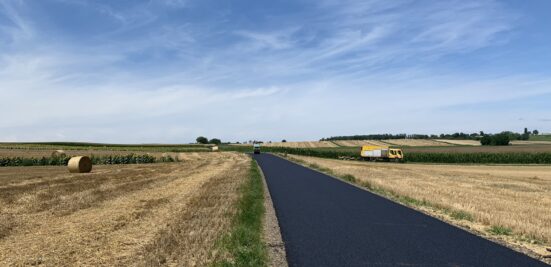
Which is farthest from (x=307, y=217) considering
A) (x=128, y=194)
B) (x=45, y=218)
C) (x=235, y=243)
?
(x=128, y=194)

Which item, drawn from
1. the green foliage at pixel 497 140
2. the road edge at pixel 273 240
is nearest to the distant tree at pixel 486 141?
the green foliage at pixel 497 140

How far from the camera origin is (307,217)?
14.4 metres

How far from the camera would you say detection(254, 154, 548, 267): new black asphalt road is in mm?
8945

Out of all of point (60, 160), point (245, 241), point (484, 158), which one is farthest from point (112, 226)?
point (484, 158)

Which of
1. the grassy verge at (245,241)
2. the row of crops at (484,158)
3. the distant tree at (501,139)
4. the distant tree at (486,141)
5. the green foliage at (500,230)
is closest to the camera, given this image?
the grassy verge at (245,241)

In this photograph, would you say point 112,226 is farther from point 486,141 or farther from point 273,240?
point 486,141

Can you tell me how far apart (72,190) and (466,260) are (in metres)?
19.4

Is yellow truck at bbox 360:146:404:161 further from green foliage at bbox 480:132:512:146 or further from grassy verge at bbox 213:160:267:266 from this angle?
grassy verge at bbox 213:160:267:266

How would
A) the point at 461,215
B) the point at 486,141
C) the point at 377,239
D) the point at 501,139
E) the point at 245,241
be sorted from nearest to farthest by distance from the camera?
the point at 245,241, the point at 377,239, the point at 461,215, the point at 501,139, the point at 486,141

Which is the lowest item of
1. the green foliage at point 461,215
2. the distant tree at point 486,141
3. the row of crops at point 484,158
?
the green foliage at point 461,215

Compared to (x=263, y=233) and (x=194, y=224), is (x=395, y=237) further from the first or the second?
(x=194, y=224)

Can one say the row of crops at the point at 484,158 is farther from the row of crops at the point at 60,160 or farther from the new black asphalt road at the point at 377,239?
the new black asphalt road at the point at 377,239

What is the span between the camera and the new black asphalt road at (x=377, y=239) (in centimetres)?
895

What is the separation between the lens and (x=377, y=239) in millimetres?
10938
